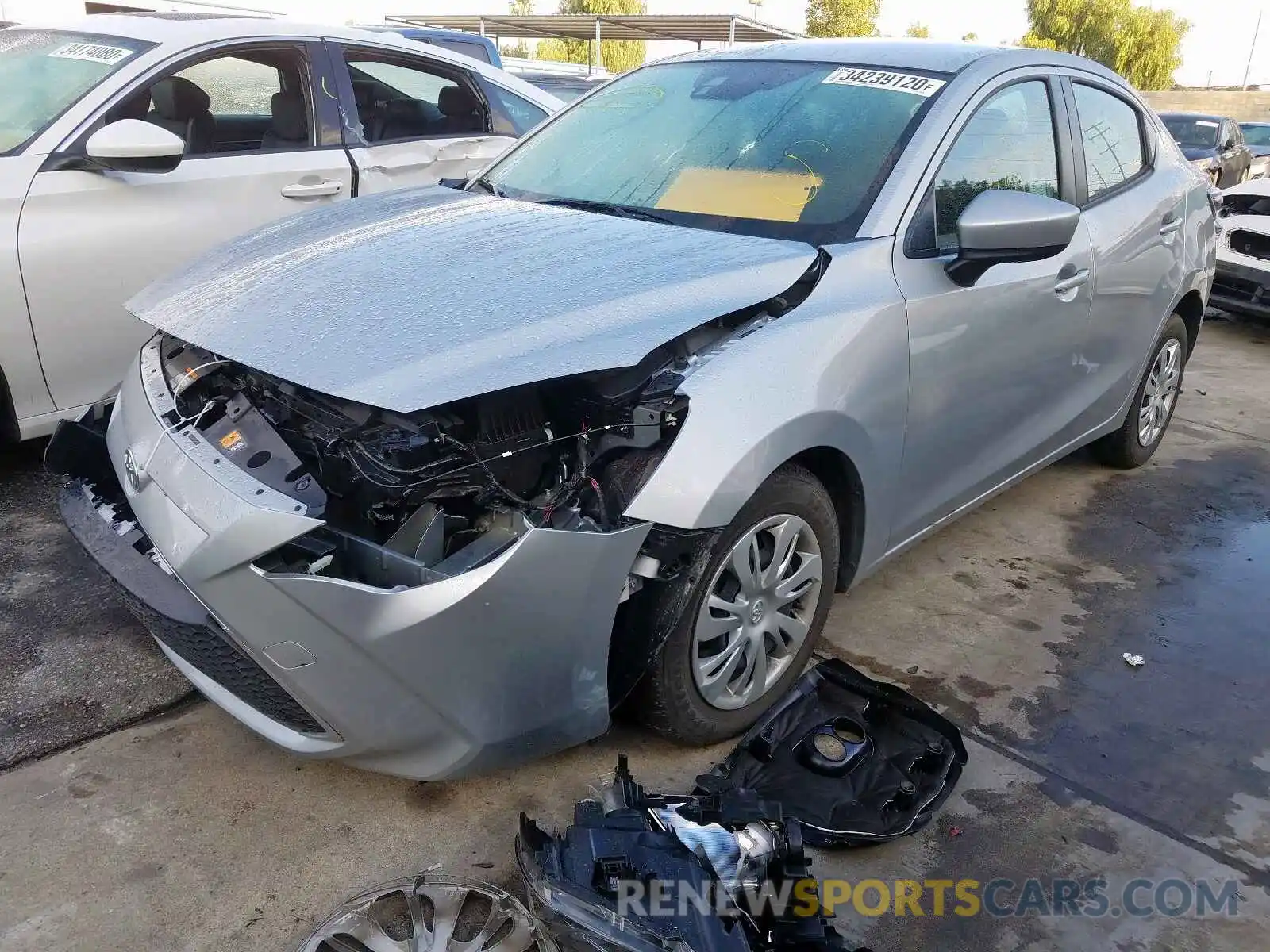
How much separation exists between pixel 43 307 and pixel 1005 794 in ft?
11.3

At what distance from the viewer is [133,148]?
11.6 ft

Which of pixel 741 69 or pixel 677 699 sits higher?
pixel 741 69

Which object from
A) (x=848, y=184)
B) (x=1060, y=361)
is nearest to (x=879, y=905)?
(x=848, y=184)

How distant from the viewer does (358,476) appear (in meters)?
2.06

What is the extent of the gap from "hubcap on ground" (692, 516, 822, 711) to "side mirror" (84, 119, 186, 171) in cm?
267

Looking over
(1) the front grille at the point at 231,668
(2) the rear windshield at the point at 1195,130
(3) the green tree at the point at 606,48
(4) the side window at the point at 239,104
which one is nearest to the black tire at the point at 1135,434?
(1) the front grille at the point at 231,668

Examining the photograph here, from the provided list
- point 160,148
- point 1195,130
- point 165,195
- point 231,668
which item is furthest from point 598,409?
point 1195,130

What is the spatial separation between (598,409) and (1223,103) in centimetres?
3598

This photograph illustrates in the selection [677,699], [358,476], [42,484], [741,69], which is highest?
[741,69]

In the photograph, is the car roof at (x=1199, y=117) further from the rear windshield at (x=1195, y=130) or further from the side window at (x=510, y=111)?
the side window at (x=510, y=111)

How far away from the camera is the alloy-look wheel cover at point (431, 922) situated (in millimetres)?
1927

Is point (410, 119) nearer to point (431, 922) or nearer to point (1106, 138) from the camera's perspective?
point (1106, 138)

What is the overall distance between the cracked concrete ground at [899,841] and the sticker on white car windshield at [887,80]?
5.29 feet

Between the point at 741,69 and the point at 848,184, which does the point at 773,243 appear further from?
the point at 741,69
